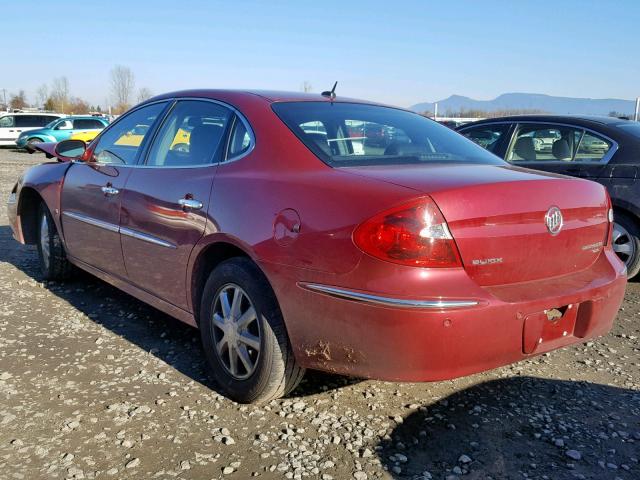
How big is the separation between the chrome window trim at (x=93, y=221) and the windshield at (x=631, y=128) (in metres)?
4.52

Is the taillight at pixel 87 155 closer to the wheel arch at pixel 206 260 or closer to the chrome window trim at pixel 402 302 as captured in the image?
the wheel arch at pixel 206 260

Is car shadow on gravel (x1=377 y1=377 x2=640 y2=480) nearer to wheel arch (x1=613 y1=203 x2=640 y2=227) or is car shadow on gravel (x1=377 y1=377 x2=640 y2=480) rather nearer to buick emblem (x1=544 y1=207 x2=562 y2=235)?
buick emblem (x1=544 y1=207 x2=562 y2=235)

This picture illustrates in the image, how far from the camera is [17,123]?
2580 centimetres

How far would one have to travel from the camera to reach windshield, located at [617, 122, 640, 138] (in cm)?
529

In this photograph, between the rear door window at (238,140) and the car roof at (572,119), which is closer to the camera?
the rear door window at (238,140)

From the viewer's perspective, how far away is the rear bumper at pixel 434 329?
2.27 metres

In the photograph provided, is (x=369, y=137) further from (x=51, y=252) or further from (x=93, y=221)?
(x=51, y=252)

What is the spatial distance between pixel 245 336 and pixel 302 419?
0.50 m

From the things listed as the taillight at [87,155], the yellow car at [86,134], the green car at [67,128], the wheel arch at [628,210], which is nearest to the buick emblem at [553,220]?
the wheel arch at [628,210]

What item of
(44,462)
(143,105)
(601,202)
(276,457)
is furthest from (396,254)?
(143,105)

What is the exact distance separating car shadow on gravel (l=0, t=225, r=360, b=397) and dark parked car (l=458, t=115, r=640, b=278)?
10.7 ft

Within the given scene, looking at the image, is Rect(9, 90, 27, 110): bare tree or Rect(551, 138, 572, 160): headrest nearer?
Rect(551, 138, 572, 160): headrest

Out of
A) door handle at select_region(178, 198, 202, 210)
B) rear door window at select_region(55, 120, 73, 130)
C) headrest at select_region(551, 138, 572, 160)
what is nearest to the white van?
rear door window at select_region(55, 120, 73, 130)

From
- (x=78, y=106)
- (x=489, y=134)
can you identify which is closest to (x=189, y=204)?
(x=489, y=134)
